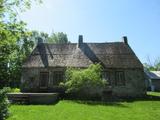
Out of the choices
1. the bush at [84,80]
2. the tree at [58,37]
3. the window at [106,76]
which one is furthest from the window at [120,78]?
the tree at [58,37]

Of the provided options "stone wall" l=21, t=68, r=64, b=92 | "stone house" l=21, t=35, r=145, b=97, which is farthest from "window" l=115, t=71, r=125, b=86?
"stone wall" l=21, t=68, r=64, b=92

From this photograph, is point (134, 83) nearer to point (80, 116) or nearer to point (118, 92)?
point (118, 92)

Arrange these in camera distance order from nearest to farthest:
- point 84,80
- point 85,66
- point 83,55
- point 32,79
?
point 84,80 → point 85,66 → point 32,79 → point 83,55

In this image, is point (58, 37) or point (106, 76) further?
point (58, 37)

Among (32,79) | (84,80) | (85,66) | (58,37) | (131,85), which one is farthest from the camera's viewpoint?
(58,37)

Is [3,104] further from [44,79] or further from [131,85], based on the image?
[131,85]

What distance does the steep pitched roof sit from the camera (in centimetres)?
2820

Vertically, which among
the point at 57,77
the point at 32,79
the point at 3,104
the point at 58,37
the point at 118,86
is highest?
the point at 58,37

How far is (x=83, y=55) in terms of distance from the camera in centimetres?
2931

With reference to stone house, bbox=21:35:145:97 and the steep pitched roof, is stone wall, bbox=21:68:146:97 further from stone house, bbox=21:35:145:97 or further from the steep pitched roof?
the steep pitched roof

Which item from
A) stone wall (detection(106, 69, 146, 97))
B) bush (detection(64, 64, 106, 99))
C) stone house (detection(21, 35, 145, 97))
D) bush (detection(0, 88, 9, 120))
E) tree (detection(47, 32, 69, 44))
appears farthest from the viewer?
tree (detection(47, 32, 69, 44))

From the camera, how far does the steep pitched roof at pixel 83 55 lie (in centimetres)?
2820

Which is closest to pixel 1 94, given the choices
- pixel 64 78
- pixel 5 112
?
pixel 5 112

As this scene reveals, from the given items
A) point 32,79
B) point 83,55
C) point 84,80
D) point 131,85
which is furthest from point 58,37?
point 84,80
